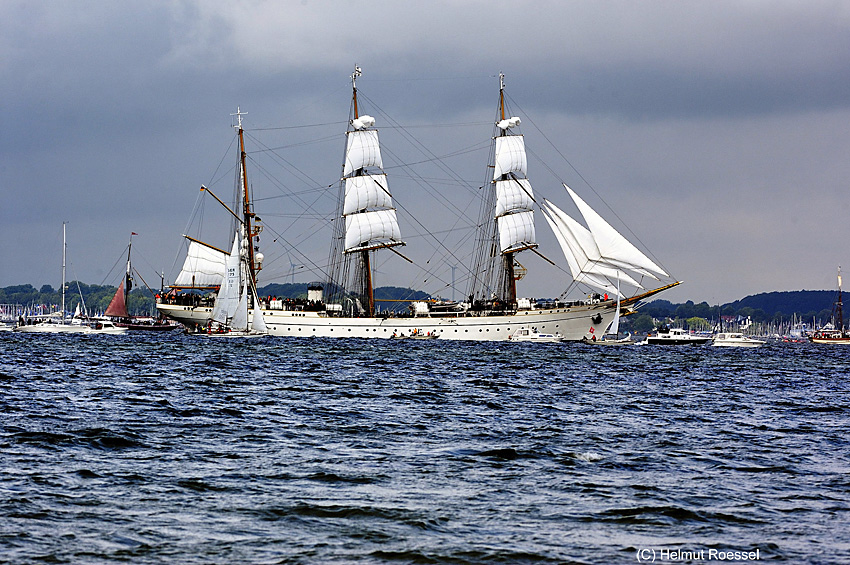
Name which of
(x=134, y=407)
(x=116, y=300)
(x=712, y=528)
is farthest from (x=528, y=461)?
(x=116, y=300)

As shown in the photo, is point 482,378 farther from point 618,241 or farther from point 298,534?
point 618,241

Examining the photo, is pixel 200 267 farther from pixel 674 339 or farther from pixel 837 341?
pixel 837 341

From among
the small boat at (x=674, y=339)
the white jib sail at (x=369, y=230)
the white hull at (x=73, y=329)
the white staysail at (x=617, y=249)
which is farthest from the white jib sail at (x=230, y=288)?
the small boat at (x=674, y=339)

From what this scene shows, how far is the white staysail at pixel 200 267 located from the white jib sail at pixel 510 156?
51119 mm

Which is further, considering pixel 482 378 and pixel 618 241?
pixel 618 241

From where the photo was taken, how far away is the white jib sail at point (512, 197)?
146250mm

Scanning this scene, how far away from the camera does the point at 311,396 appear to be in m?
39.8

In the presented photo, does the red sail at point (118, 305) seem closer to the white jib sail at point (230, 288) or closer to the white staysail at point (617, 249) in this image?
the white jib sail at point (230, 288)

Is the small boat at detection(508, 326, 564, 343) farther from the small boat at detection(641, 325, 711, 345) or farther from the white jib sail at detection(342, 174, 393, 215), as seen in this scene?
the white jib sail at detection(342, 174, 393, 215)

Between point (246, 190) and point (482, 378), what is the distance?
102220 mm

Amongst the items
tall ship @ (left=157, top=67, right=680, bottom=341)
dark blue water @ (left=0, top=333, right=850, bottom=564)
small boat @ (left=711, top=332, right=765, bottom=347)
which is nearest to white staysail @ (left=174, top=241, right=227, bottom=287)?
tall ship @ (left=157, top=67, right=680, bottom=341)

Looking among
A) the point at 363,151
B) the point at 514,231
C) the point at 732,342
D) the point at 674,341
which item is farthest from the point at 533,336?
the point at 363,151

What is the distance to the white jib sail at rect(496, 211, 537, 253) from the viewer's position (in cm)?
14575

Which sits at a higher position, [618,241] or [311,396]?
[618,241]
